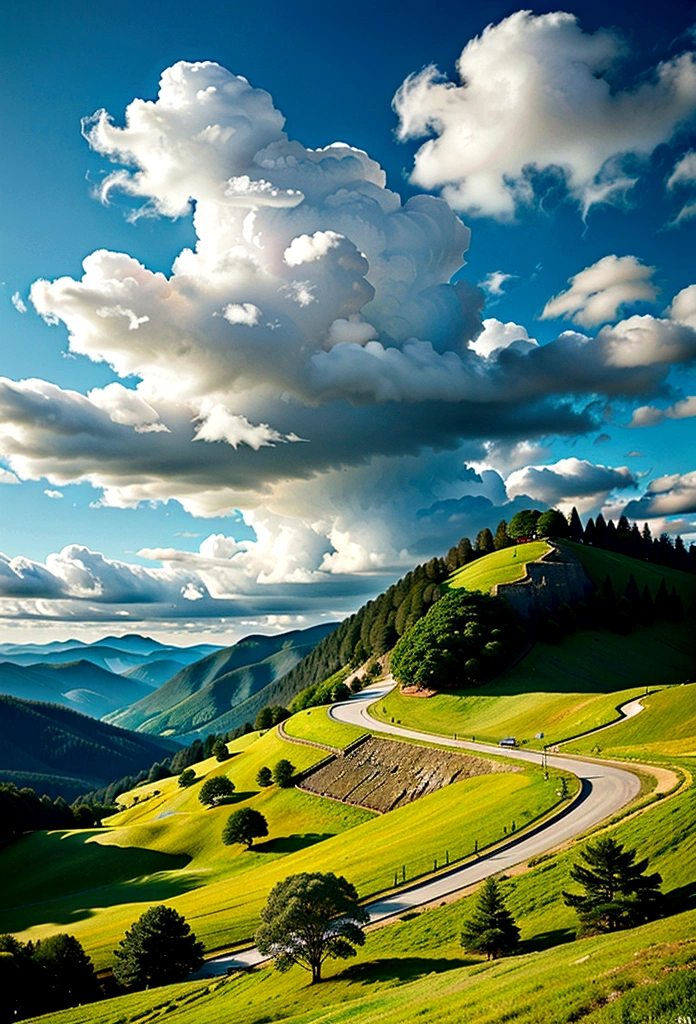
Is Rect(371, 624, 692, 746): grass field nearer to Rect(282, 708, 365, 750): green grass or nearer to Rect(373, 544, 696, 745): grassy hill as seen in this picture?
Rect(373, 544, 696, 745): grassy hill

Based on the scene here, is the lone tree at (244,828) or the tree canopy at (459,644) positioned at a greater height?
the tree canopy at (459,644)

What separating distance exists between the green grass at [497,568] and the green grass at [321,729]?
143ft

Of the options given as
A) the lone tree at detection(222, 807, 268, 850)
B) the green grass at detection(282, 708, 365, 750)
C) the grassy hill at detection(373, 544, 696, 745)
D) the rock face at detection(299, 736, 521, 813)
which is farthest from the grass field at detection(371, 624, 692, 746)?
the lone tree at detection(222, 807, 268, 850)

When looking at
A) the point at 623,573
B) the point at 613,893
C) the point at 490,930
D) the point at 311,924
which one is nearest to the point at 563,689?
the point at 623,573

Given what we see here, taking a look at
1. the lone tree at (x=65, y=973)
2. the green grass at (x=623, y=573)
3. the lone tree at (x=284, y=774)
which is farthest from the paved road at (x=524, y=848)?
the green grass at (x=623, y=573)

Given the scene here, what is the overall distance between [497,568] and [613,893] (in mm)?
119313

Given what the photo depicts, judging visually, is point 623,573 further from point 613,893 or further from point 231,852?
point 613,893

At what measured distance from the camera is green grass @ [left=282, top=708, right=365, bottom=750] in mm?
102062

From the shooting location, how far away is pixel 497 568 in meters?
146

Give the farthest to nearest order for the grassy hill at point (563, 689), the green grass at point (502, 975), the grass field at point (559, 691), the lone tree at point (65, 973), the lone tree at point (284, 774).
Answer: the lone tree at point (284, 774) < the grassy hill at point (563, 689) < the grass field at point (559, 691) < the lone tree at point (65, 973) < the green grass at point (502, 975)

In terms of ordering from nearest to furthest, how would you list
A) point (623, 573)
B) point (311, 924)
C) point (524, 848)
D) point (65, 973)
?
point (311, 924) → point (524, 848) → point (65, 973) → point (623, 573)

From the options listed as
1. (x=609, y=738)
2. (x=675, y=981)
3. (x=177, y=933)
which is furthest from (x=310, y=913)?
(x=609, y=738)

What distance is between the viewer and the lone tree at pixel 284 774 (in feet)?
322

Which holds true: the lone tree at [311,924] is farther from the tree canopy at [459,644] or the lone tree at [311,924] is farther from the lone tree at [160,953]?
the tree canopy at [459,644]
